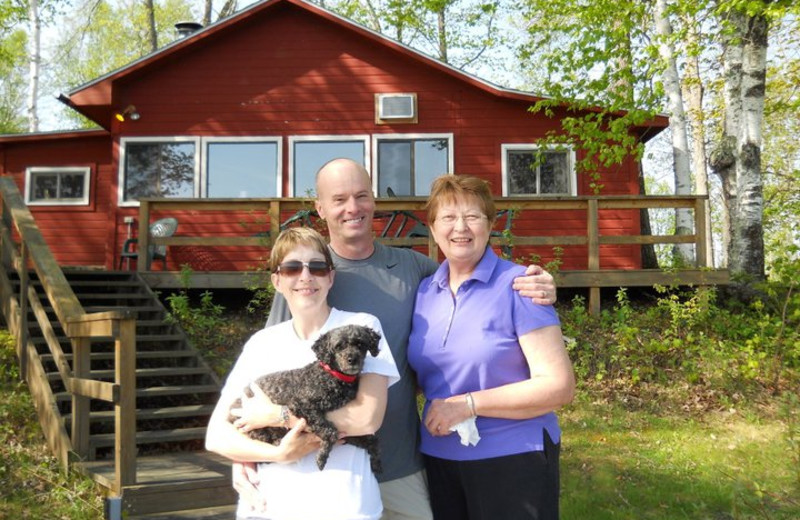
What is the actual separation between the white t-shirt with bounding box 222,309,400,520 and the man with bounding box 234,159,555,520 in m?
0.27

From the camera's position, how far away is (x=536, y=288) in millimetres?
2354

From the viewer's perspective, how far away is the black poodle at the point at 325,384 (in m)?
2.04

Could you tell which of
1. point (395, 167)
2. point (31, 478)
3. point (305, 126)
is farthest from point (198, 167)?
point (31, 478)

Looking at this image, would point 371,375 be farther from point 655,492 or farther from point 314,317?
point 655,492

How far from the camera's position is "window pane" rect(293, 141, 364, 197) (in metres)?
11.7

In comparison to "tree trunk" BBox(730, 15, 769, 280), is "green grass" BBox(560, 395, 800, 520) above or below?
below

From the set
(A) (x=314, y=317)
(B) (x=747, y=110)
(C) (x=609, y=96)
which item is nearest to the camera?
(A) (x=314, y=317)

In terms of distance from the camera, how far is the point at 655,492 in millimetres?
5340

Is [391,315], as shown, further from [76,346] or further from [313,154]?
[313,154]

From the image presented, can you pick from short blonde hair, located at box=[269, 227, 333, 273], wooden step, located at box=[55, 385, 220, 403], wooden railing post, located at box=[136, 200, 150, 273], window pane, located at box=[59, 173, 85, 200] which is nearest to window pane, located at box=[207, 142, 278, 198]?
window pane, located at box=[59, 173, 85, 200]

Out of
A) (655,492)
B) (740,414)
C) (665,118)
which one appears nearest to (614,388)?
(740,414)

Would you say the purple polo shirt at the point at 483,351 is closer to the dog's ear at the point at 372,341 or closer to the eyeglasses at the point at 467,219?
the eyeglasses at the point at 467,219

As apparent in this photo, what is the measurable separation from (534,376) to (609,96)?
9.33 metres

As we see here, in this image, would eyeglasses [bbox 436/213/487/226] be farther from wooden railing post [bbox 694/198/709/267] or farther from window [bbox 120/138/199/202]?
window [bbox 120/138/199/202]
